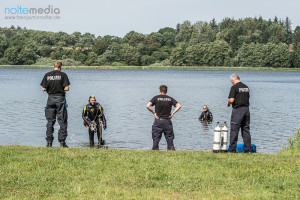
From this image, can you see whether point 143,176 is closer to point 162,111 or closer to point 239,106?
point 162,111

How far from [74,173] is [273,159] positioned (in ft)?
16.4

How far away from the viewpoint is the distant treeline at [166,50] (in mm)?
150750

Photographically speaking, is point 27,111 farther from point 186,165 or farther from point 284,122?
point 186,165

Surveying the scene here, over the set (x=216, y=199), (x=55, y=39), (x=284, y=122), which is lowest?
Answer: (x=284, y=122)

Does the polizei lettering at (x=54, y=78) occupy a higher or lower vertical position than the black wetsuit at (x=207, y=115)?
higher

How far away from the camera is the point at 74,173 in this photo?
352 inches

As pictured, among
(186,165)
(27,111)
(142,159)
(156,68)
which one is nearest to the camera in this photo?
(186,165)

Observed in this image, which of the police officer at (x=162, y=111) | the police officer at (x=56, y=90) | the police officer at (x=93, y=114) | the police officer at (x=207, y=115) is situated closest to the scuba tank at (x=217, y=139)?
the police officer at (x=162, y=111)

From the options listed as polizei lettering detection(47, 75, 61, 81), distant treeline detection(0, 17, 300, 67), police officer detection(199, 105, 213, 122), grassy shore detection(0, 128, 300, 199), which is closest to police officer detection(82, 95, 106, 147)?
polizei lettering detection(47, 75, 61, 81)

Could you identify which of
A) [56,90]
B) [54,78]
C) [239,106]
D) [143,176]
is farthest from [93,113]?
[143,176]

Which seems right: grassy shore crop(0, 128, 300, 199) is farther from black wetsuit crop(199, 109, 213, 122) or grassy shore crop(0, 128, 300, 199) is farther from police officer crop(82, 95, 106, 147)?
black wetsuit crop(199, 109, 213, 122)

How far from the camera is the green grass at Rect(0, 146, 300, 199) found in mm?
7734

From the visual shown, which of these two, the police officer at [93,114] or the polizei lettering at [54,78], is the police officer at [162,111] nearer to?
the polizei lettering at [54,78]

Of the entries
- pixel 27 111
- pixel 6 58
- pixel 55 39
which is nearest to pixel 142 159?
pixel 27 111
